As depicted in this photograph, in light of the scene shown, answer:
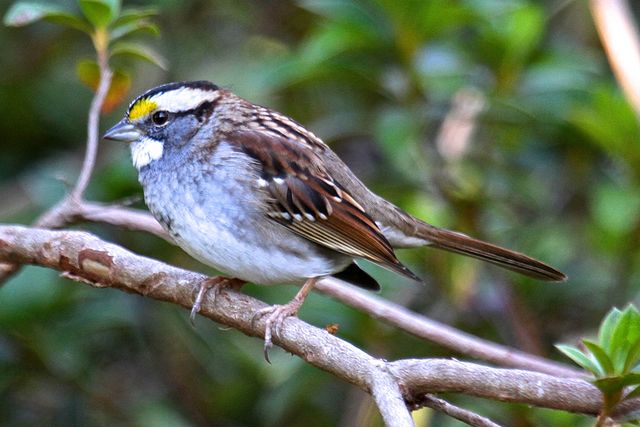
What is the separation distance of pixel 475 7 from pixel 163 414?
1.86 meters

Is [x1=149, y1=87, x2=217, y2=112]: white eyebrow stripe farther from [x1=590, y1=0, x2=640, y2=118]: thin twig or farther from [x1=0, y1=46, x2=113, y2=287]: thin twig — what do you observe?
[x1=590, y1=0, x2=640, y2=118]: thin twig

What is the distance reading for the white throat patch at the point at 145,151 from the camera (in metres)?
3.38

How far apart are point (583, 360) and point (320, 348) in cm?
57

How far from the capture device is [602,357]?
229cm

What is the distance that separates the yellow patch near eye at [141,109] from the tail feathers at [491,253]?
912mm

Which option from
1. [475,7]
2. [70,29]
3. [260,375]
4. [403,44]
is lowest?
[260,375]

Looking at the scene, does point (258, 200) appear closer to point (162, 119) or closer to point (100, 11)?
point (162, 119)

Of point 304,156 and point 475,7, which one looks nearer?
point 304,156

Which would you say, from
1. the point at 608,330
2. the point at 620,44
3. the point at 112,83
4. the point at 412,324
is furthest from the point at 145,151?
the point at 620,44

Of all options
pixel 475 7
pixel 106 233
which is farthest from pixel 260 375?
pixel 475 7

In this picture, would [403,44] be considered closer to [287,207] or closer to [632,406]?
[287,207]

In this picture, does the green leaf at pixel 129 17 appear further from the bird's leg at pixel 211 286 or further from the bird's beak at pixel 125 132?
the bird's leg at pixel 211 286

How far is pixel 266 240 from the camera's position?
3.16m

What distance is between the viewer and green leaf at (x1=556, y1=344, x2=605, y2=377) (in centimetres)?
230
